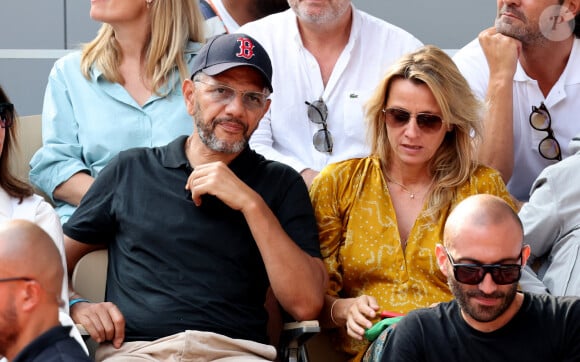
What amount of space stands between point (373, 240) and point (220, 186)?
Answer: 0.64m

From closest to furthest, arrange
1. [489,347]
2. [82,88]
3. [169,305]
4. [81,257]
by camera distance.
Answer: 1. [489,347]
2. [169,305]
3. [81,257]
4. [82,88]

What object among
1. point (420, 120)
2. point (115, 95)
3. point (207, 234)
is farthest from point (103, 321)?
point (420, 120)

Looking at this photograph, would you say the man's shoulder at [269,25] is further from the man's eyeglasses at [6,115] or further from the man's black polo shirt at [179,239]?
the man's eyeglasses at [6,115]

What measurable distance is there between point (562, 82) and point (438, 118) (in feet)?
3.42

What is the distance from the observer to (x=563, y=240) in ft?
14.6

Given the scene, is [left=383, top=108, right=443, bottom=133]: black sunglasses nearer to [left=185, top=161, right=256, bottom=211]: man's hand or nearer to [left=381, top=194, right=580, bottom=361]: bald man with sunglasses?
[left=185, top=161, right=256, bottom=211]: man's hand

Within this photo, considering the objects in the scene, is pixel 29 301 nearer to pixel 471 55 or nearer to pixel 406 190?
pixel 406 190

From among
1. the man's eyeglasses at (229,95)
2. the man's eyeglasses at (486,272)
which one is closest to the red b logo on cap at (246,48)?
the man's eyeglasses at (229,95)

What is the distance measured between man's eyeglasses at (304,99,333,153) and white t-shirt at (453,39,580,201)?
0.66m

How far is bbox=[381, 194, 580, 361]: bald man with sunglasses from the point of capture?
3.59m

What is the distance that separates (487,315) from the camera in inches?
141

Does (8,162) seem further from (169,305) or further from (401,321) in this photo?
(401,321)

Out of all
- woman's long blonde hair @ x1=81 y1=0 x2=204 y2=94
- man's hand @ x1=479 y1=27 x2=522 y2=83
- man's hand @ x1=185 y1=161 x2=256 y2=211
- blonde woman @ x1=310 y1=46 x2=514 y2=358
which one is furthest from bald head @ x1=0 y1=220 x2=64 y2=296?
man's hand @ x1=479 y1=27 x2=522 y2=83

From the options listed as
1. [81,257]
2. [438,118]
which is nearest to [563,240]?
[438,118]
